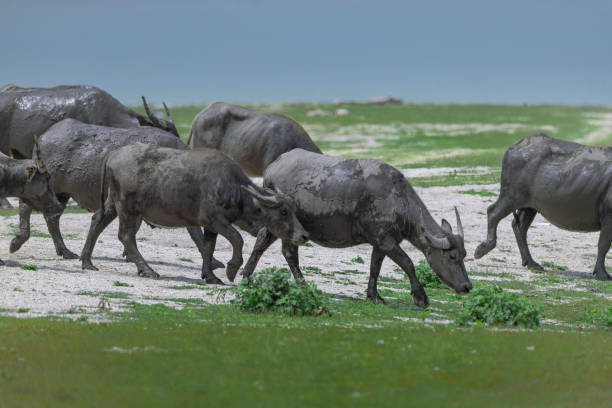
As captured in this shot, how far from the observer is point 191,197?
14945 millimetres

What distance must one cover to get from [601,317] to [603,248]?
654 cm

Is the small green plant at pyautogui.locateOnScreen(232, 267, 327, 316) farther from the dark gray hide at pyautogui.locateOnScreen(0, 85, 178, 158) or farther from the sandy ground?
the dark gray hide at pyautogui.locateOnScreen(0, 85, 178, 158)

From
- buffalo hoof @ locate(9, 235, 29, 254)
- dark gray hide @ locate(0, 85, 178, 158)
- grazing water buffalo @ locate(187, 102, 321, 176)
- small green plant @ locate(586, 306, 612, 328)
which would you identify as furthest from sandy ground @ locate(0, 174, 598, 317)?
small green plant @ locate(586, 306, 612, 328)

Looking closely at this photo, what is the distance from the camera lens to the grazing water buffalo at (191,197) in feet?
48.1

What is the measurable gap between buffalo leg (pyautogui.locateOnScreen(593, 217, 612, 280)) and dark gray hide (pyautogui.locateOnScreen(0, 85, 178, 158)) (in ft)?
30.0

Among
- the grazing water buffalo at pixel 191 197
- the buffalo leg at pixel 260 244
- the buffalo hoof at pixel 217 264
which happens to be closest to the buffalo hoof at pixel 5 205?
the buffalo hoof at pixel 217 264

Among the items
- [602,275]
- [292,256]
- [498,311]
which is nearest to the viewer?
[498,311]

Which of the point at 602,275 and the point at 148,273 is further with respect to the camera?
the point at 602,275

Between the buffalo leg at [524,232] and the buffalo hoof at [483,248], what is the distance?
57 centimetres

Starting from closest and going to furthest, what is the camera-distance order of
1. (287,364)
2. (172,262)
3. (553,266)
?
(287,364) → (172,262) → (553,266)

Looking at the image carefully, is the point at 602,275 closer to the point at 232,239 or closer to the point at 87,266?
the point at 232,239

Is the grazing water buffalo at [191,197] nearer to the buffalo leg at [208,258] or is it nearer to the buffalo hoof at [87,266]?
the buffalo leg at [208,258]

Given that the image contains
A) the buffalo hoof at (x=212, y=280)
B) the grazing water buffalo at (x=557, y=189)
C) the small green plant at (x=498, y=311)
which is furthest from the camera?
the grazing water buffalo at (x=557, y=189)

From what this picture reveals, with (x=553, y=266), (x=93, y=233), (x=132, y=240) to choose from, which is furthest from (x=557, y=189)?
(x=93, y=233)
